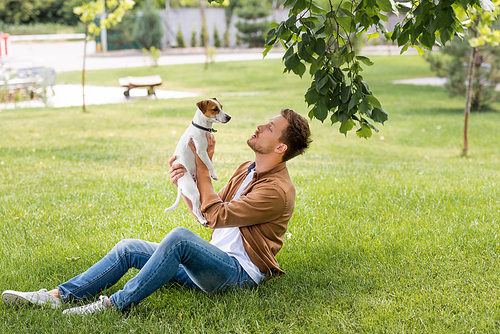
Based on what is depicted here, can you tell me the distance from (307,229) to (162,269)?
1895mm

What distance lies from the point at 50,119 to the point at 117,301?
969 centimetres

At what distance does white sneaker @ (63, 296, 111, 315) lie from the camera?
2871mm

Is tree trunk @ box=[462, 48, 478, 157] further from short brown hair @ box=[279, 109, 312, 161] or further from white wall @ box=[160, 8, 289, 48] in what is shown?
white wall @ box=[160, 8, 289, 48]

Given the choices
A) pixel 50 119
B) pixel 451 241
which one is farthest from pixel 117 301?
pixel 50 119

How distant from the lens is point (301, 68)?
9.96 feet

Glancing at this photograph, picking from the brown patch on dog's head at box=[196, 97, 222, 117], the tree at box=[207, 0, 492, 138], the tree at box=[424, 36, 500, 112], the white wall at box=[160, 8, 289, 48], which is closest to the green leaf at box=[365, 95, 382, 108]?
the tree at box=[207, 0, 492, 138]

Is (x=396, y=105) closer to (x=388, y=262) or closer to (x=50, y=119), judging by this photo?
(x=50, y=119)

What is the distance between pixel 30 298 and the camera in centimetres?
298

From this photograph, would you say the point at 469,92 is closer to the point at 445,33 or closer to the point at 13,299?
the point at 445,33

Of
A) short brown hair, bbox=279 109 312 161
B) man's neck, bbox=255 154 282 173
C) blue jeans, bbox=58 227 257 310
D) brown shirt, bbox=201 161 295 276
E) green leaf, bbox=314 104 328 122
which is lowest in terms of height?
blue jeans, bbox=58 227 257 310

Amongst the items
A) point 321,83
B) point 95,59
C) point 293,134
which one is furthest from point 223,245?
point 95,59

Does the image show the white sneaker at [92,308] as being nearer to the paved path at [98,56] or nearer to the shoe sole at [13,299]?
the shoe sole at [13,299]

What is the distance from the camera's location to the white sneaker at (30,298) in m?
2.95

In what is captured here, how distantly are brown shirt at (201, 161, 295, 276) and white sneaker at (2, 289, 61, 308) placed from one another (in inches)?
41.5
